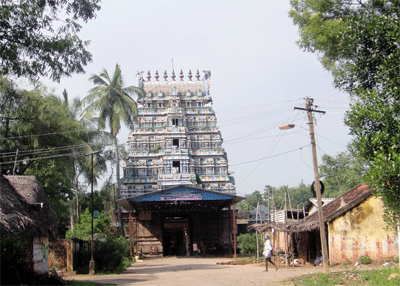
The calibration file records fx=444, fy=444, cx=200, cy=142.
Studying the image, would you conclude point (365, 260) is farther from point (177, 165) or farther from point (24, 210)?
point (177, 165)

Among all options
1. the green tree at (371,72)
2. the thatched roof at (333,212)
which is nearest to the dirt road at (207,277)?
the thatched roof at (333,212)

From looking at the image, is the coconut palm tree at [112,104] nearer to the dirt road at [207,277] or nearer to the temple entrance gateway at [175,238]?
the temple entrance gateway at [175,238]

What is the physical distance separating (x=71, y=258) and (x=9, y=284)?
8.96 metres

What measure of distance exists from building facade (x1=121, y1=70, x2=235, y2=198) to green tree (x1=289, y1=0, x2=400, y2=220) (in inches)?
1091

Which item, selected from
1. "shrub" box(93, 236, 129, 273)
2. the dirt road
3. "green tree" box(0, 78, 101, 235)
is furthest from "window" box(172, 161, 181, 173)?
the dirt road

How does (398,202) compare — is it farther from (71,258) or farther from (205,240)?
(205,240)

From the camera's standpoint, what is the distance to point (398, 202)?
417 inches

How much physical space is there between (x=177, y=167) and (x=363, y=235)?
2544 centimetres

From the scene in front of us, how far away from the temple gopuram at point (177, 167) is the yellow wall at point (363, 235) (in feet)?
50.0

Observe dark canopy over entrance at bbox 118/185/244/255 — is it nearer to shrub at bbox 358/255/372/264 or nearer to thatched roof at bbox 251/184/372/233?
thatched roof at bbox 251/184/372/233

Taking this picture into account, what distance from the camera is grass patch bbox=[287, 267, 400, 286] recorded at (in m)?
11.1

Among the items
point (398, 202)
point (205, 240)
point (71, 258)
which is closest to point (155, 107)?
point (205, 240)

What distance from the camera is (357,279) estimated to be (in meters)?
12.4

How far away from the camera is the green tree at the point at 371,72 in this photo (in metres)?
10.6
